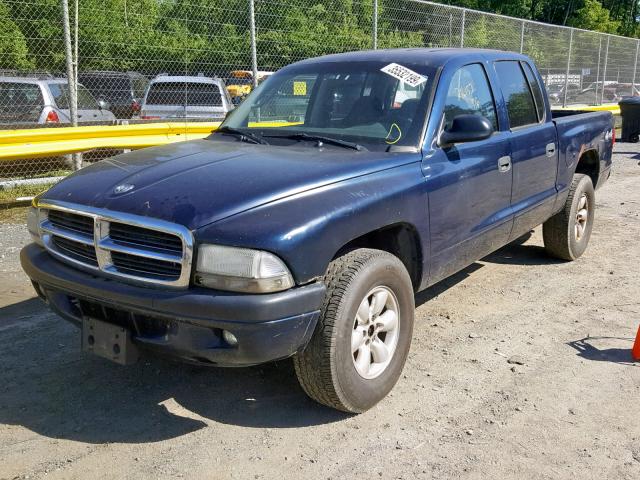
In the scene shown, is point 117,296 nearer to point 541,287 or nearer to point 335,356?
point 335,356

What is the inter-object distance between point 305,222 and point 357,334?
0.70m

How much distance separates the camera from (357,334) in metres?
3.24

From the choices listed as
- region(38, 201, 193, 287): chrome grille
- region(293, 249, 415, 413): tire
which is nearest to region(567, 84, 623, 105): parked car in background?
region(293, 249, 415, 413): tire

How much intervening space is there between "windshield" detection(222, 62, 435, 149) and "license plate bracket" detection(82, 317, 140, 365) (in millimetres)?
1609

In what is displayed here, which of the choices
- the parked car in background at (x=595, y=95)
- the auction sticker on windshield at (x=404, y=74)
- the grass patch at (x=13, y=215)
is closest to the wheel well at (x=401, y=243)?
the auction sticker on windshield at (x=404, y=74)

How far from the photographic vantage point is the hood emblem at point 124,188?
3.12 m

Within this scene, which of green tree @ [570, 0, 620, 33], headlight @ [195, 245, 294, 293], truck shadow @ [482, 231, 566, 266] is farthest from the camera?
green tree @ [570, 0, 620, 33]

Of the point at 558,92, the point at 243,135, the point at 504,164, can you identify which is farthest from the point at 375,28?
the point at 558,92

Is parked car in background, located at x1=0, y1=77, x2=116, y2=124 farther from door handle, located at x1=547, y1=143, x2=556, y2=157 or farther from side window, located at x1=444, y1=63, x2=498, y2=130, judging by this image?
door handle, located at x1=547, y1=143, x2=556, y2=157

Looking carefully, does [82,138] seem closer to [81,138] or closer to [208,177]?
[81,138]

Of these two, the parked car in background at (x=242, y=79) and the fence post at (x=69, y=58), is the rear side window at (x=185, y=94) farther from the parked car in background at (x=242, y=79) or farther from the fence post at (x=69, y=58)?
the fence post at (x=69, y=58)

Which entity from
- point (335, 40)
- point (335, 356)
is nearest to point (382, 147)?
point (335, 356)

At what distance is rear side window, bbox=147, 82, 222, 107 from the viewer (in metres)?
10.6

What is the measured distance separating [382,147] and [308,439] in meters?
1.72
